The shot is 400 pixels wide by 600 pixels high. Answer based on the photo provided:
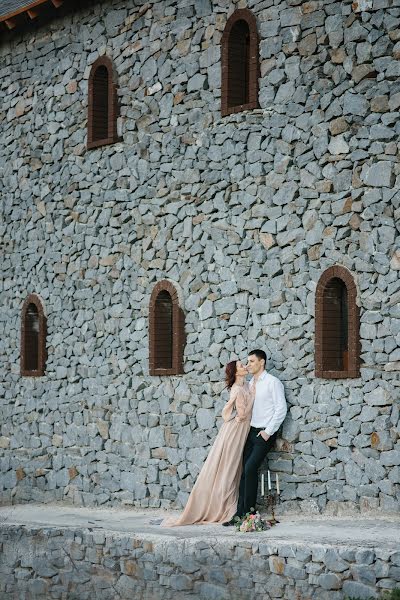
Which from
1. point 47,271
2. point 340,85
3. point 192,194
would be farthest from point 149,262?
point 340,85

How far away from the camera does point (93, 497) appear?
20.0 meters

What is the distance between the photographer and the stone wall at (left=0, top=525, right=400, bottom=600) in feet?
46.5

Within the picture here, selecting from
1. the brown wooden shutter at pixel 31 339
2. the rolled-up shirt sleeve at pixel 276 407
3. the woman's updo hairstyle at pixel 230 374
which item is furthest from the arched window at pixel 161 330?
the brown wooden shutter at pixel 31 339

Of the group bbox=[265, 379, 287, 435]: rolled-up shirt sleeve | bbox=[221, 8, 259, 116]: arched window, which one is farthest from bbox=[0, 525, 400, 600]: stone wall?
bbox=[221, 8, 259, 116]: arched window

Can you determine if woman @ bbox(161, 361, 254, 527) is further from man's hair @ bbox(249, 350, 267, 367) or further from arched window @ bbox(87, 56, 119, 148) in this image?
arched window @ bbox(87, 56, 119, 148)

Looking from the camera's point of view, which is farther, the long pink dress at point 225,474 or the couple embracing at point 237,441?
the long pink dress at point 225,474

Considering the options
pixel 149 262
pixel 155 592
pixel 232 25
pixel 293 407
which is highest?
pixel 232 25

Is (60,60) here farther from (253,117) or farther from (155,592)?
(155,592)

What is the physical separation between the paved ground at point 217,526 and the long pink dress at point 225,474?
27 cm

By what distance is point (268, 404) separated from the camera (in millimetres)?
16953

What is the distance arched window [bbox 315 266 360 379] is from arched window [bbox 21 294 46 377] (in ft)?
20.7

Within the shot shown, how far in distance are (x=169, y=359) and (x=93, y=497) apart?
2480 mm

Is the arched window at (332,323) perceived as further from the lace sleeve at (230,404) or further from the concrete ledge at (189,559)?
the concrete ledge at (189,559)

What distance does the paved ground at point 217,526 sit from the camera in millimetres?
14859
